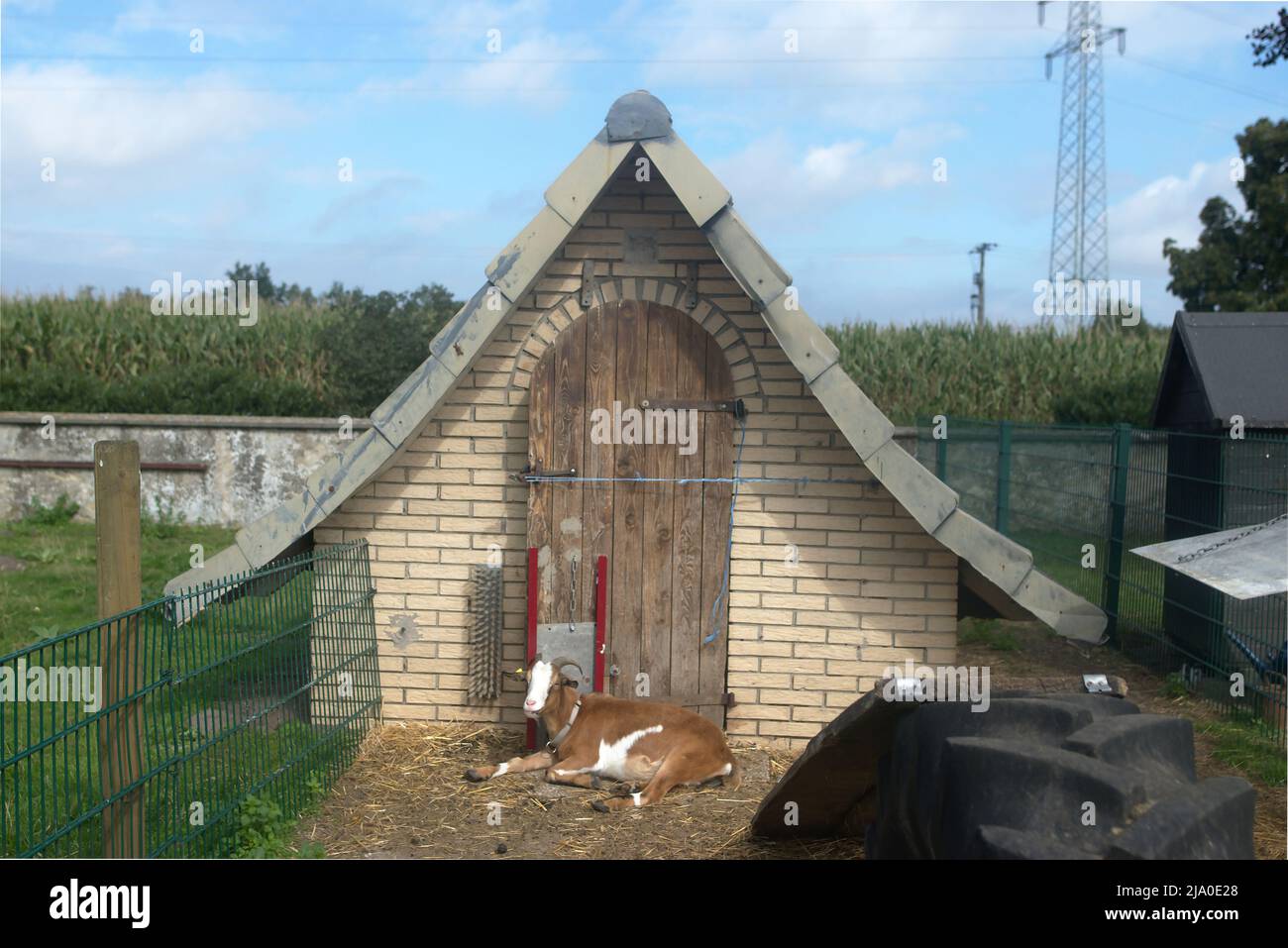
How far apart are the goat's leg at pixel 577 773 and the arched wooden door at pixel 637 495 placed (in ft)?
2.95

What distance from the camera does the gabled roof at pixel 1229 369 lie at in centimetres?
986

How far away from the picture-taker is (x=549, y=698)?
7.21 meters

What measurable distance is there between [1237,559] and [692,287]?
4088mm

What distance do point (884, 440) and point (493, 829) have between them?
341cm

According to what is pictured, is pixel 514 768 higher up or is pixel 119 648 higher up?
pixel 119 648


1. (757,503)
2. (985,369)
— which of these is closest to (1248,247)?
(985,369)

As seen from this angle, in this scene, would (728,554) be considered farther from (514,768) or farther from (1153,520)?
(1153,520)

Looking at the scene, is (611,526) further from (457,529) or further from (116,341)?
(116,341)

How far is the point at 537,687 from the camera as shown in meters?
7.10

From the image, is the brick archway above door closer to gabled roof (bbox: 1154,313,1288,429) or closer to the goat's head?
the goat's head

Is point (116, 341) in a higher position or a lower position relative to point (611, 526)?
higher

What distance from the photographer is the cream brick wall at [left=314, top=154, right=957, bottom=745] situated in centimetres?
798

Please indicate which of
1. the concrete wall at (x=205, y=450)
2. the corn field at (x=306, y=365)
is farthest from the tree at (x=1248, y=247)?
the concrete wall at (x=205, y=450)
